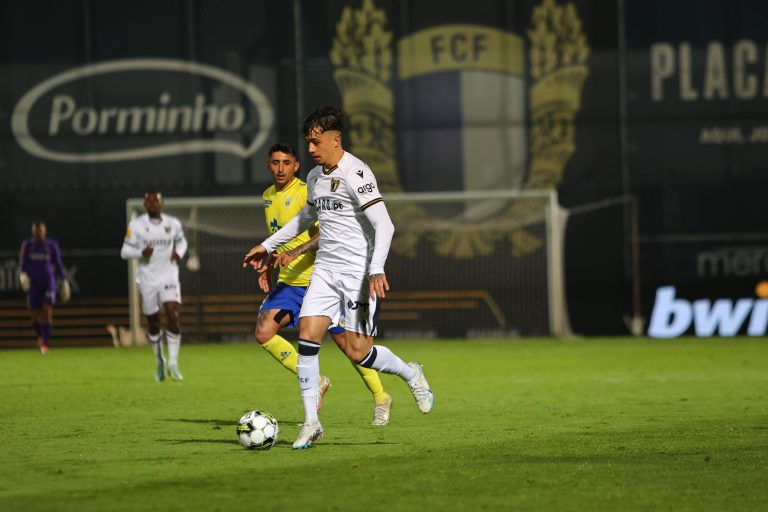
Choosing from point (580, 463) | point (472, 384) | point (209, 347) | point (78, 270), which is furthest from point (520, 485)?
point (78, 270)

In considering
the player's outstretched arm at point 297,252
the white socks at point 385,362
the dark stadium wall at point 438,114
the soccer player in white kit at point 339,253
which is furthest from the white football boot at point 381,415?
the dark stadium wall at point 438,114

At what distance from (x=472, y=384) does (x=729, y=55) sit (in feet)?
36.5

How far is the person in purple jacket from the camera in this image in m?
22.8

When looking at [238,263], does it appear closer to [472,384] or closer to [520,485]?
[472,384]

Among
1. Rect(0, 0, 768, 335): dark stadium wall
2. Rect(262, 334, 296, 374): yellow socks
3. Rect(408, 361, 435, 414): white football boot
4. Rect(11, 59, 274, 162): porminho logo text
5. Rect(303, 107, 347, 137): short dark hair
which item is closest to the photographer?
Rect(303, 107, 347, 137): short dark hair

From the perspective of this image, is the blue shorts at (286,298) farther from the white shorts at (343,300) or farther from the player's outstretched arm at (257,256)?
the white shorts at (343,300)

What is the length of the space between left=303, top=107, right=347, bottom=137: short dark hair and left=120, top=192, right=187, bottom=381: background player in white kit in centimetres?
712

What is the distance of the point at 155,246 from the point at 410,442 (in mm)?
7785

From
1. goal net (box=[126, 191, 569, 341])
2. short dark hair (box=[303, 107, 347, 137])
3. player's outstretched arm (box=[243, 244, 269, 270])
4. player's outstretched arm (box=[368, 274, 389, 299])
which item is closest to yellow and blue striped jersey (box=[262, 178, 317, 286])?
player's outstretched arm (box=[243, 244, 269, 270])

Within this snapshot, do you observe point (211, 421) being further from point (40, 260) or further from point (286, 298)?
point (40, 260)

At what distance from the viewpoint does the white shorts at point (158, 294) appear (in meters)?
16.3

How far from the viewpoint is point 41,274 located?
22984 mm

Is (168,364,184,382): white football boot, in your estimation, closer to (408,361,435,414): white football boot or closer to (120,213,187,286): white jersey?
(120,213,187,286): white jersey

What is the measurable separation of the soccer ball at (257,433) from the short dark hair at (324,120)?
189cm
